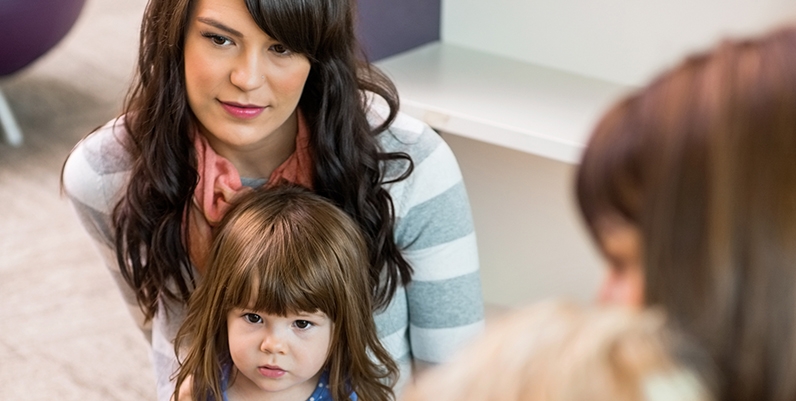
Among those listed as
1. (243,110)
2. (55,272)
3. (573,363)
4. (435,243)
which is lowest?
(55,272)

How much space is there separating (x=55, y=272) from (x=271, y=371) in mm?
1371

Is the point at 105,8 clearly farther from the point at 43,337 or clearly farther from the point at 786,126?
the point at 786,126

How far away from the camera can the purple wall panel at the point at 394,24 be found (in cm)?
187

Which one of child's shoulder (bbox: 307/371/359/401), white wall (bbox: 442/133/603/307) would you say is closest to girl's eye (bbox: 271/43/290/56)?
child's shoulder (bbox: 307/371/359/401)

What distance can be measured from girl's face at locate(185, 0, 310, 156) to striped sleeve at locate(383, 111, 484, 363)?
193mm

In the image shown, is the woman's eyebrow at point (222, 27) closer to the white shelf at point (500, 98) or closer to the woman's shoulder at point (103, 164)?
the woman's shoulder at point (103, 164)

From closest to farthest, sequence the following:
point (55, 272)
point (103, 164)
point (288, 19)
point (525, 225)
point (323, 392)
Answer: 1. point (288, 19)
2. point (323, 392)
3. point (103, 164)
4. point (525, 225)
5. point (55, 272)

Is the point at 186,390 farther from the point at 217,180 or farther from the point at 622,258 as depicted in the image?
the point at 622,258


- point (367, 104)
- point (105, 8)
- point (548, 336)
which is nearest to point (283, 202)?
point (367, 104)

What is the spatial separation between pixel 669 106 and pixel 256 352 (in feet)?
2.71

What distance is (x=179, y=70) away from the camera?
51.8 inches

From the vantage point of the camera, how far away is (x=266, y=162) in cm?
141

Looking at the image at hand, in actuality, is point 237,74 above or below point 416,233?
above

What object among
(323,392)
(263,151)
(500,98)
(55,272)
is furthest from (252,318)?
(55,272)
